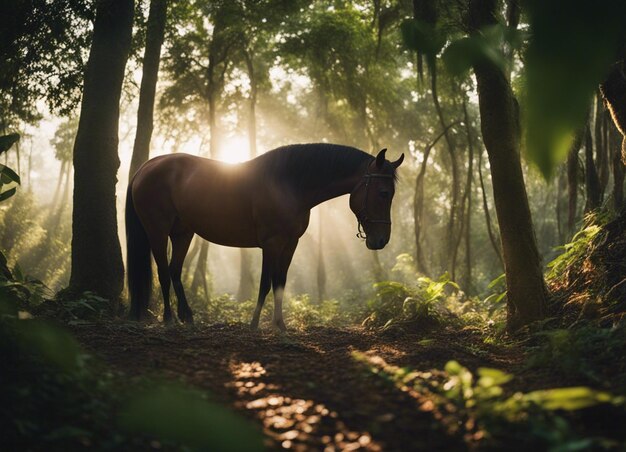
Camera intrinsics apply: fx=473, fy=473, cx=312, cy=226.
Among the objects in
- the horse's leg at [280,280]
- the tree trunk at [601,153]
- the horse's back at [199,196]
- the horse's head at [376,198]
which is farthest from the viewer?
the tree trunk at [601,153]

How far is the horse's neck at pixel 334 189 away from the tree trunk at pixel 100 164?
113 inches

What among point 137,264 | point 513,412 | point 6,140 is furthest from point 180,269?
point 513,412

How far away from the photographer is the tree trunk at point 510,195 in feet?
16.7

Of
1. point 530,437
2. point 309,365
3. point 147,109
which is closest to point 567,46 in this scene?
point 530,437

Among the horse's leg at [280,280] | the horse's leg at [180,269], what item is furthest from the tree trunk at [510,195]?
the horse's leg at [180,269]

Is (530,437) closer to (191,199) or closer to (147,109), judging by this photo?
(191,199)

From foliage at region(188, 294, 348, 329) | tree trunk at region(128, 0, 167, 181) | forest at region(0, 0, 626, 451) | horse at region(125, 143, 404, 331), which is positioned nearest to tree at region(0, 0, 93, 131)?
forest at region(0, 0, 626, 451)

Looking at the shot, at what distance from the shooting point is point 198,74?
52.0 ft

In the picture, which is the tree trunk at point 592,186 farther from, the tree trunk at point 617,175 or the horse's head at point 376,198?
the horse's head at point 376,198

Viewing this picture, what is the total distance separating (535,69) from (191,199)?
239 inches

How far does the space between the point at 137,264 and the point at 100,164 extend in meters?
1.50

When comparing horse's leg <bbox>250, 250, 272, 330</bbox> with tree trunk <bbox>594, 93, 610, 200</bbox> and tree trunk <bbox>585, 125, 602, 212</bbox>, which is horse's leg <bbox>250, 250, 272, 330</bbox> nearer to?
tree trunk <bbox>585, 125, 602, 212</bbox>

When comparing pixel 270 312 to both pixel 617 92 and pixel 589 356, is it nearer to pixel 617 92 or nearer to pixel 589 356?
pixel 617 92

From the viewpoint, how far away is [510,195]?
17.1ft
